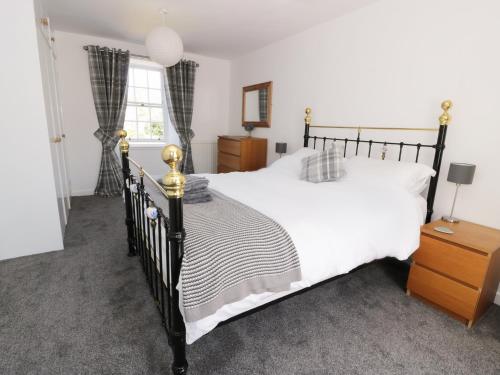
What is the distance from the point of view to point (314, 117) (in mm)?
3371

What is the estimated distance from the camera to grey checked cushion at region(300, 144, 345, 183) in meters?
2.42

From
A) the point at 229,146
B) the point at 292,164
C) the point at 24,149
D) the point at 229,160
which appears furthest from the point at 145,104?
the point at 292,164

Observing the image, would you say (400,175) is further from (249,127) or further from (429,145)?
(249,127)

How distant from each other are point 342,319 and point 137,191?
1588mm

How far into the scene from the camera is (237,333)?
1.62 m

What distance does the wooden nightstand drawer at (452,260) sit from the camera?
5.51 ft

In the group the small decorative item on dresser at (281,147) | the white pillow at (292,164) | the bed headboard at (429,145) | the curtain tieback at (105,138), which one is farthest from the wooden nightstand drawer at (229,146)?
the curtain tieback at (105,138)

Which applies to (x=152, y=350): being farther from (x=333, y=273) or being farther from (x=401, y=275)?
(x=401, y=275)

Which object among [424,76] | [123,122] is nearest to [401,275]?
[424,76]

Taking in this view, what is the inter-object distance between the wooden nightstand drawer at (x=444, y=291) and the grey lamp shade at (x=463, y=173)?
675mm

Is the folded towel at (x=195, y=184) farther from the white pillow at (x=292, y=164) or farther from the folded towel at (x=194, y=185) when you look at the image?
the white pillow at (x=292, y=164)

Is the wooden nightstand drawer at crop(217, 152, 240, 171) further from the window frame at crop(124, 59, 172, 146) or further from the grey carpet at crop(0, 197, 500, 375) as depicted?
the grey carpet at crop(0, 197, 500, 375)

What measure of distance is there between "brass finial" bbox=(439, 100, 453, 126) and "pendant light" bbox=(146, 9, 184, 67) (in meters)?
2.37

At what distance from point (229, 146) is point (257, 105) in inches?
30.6
